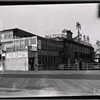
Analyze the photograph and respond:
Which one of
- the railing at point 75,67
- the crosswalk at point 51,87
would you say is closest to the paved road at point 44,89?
the crosswalk at point 51,87

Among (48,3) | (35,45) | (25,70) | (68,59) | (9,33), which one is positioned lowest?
(25,70)

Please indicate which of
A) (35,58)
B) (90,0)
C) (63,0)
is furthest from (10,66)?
(90,0)

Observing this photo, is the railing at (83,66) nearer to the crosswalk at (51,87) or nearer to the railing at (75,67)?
the railing at (75,67)

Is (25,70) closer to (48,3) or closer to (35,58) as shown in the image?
(35,58)

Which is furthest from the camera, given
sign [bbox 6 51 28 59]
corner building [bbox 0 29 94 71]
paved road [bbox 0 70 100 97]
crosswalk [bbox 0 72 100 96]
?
sign [bbox 6 51 28 59]

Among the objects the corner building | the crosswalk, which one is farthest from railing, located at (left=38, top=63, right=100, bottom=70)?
the crosswalk

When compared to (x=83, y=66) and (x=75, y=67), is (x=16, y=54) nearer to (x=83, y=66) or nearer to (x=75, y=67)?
(x=75, y=67)

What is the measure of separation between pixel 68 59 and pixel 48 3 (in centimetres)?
92

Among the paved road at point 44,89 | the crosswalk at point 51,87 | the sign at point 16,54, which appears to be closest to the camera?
the paved road at point 44,89

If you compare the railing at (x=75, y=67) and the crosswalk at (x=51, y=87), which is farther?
the railing at (x=75, y=67)

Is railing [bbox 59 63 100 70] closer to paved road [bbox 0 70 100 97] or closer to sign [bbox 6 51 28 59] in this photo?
paved road [bbox 0 70 100 97]

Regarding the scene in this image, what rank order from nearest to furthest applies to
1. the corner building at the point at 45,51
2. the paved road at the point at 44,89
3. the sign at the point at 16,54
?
the paved road at the point at 44,89, the corner building at the point at 45,51, the sign at the point at 16,54

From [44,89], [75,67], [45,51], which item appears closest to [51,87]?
[44,89]

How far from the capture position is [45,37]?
2188 mm
